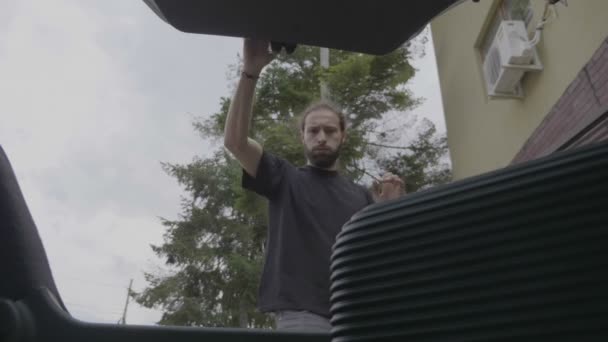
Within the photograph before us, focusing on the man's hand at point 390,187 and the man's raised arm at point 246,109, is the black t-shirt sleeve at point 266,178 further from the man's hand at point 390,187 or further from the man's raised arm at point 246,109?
the man's hand at point 390,187

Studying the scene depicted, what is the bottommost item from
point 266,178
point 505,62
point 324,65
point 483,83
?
point 266,178

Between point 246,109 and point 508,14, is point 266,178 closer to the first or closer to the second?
point 246,109

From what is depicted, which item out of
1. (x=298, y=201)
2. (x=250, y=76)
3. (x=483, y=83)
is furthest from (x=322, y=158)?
(x=483, y=83)

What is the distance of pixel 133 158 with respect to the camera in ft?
62.4

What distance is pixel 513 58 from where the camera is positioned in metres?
3.80

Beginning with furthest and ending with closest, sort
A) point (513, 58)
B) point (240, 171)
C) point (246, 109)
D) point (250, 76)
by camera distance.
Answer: point (240, 171) → point (513, 58) → point (246, 109) → point (250, 76)

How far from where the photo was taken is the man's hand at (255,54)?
119 cm

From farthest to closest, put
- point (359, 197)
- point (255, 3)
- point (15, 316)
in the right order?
1. point (359, 197)
2. point (255, 3)
3. point (15, 316)

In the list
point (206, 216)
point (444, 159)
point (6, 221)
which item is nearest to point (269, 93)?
point (444, 159)

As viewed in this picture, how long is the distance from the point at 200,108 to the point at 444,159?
715cm

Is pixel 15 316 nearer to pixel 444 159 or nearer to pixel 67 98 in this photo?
pixel 444 159

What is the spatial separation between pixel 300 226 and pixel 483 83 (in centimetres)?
389

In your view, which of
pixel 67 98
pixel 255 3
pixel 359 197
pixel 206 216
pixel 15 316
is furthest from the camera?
pixel 67 98

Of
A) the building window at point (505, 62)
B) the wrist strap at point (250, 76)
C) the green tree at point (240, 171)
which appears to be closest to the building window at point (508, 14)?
the building window at point (505, 62)
